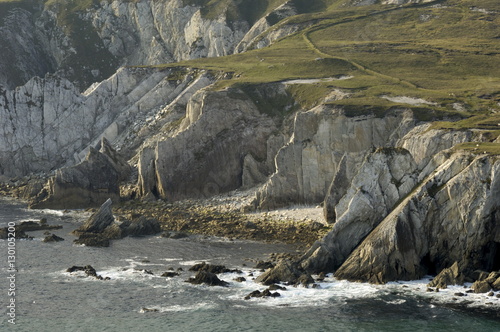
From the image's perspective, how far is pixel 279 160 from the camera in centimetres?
9831

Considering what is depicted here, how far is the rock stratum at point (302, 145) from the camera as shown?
65.9 meters

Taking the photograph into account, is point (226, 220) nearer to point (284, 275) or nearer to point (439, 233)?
point (284, 275)

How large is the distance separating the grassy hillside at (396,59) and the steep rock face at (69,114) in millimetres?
12090

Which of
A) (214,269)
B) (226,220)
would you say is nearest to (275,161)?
(226,220)

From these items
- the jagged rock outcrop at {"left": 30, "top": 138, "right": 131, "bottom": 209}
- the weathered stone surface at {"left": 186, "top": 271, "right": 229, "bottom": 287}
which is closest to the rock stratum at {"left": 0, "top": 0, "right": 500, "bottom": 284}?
the jagged rock outcrop at {"left": 30, "top": 138, "right": 131, "bottom": 209}

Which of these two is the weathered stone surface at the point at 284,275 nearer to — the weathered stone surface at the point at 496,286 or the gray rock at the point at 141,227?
the weathered stone surface at the point at 496,286

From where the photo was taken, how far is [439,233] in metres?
66.4

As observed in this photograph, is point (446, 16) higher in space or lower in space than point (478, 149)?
higher

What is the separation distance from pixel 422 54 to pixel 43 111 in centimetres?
7796

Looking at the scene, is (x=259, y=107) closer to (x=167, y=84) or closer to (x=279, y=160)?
(x=279, y=160)

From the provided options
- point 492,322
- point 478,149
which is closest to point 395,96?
point 478,149

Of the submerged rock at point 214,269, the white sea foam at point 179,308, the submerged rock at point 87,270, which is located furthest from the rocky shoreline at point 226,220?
the white sea foam at point 179,308

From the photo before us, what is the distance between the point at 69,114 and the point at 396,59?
6686 cm

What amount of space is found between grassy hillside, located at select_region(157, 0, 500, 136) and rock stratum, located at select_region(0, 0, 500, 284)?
647 mm
